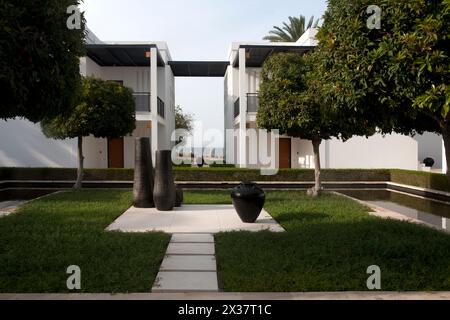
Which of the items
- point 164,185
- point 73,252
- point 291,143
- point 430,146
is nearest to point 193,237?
point 73,252

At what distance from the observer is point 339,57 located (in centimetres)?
546

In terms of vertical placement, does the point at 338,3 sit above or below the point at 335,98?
above

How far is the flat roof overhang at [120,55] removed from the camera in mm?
19511

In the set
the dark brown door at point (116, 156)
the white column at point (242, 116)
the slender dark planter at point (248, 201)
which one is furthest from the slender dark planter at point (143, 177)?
the dark brown door at point (116, 156)

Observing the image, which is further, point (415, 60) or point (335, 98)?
point (335, 98)

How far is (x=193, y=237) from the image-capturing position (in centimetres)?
747

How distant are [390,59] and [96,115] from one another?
11135 millimetres

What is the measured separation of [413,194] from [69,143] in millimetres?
14192

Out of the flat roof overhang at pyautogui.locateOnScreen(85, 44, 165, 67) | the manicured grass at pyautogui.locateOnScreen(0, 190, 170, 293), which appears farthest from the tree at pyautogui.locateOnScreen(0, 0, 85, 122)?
the flat roof overhang at pyautogui.locateOnScreen(85, 44, 165, 67)

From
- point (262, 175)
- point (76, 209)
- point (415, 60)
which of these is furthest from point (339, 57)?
point (262, 175)

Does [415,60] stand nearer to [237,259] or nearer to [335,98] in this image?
[335,98]

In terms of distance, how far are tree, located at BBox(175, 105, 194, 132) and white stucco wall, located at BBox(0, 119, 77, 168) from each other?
2127 cm

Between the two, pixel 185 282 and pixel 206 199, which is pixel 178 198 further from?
pixel 185 282
